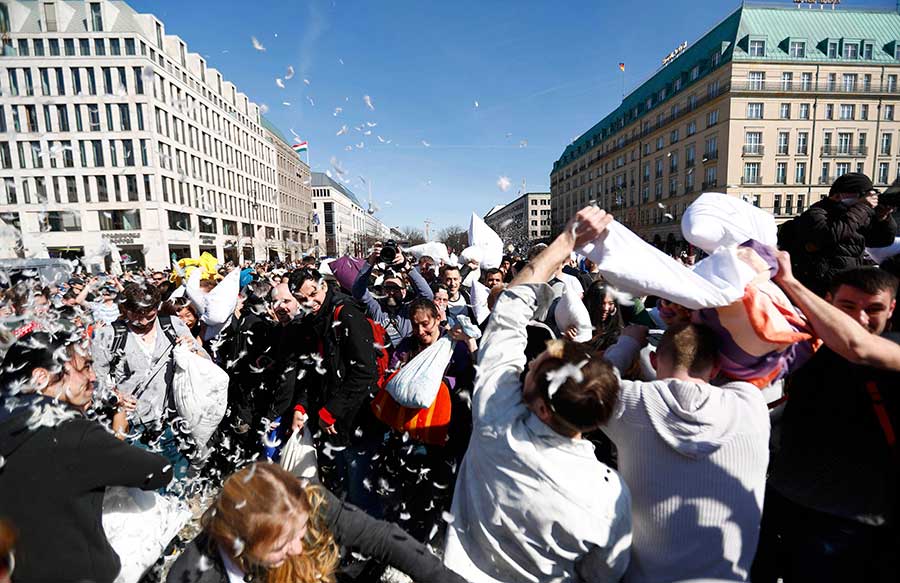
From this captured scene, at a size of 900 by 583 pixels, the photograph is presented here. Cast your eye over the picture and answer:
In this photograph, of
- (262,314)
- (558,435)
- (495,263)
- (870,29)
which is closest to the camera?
(558,435)

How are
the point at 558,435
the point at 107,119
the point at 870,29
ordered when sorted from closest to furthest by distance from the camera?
the point at 558,435, the point at 107,119, the point at 870,29

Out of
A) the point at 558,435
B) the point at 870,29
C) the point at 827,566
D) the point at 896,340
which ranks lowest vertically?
the point at 827,566

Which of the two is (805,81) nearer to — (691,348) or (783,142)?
(783,142)

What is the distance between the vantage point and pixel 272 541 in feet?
4.67

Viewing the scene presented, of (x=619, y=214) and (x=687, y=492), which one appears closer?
(x=687, y=492)

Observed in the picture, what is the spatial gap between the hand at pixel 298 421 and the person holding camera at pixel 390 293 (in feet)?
3.36

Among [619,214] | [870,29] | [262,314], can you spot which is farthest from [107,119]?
[870,29]

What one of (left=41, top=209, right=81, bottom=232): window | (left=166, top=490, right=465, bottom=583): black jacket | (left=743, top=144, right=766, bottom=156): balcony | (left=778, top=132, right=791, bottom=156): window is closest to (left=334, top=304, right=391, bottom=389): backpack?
(left=166, top=490, right=465, bottom=583): black jacket

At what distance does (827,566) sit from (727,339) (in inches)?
40.3

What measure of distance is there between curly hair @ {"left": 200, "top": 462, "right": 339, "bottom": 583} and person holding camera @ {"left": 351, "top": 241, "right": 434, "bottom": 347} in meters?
2.08

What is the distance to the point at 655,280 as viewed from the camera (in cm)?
145

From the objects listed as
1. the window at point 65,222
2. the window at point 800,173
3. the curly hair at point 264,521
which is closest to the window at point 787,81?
the window at point 800,173

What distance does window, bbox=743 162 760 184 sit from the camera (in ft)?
117

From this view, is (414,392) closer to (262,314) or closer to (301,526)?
(301,526)
